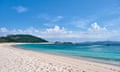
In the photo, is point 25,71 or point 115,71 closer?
point 25,71

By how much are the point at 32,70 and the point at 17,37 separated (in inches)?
7737

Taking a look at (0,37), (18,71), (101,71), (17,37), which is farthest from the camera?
(17,37)

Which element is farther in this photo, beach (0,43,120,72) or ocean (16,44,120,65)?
ocean (16,44,120,65)

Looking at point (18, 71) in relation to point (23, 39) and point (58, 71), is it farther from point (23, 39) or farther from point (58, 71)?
point (23, 39)

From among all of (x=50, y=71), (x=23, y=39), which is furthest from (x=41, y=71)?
(x=23, y=39)

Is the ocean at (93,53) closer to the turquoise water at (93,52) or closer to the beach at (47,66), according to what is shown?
the turquoise water at (93,52)

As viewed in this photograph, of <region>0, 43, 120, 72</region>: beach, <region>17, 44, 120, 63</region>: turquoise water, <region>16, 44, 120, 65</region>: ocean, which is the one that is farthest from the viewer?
<region>17, 44, 120, 63</region>: turquoise water

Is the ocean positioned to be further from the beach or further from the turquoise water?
the beach

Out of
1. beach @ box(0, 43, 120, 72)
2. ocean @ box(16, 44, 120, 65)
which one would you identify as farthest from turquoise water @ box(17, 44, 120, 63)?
beach @ box(0, 43, 120, 72)

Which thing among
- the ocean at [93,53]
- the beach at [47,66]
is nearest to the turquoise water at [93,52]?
the ocean at [93,53]

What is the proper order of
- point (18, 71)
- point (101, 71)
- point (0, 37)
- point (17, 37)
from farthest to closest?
point (17, 37)
point (0, 37)
point (101, 71)
point (18, 71)

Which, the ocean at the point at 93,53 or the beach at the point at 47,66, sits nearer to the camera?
the beach at the point at 47,66

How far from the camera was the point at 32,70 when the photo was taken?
8.43m

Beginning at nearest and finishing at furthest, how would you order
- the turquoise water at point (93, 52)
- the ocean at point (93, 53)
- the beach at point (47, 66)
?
the beach at point (47, 66)
the ocean at point (93, 53)
the turquoise water at point (93, 52)
